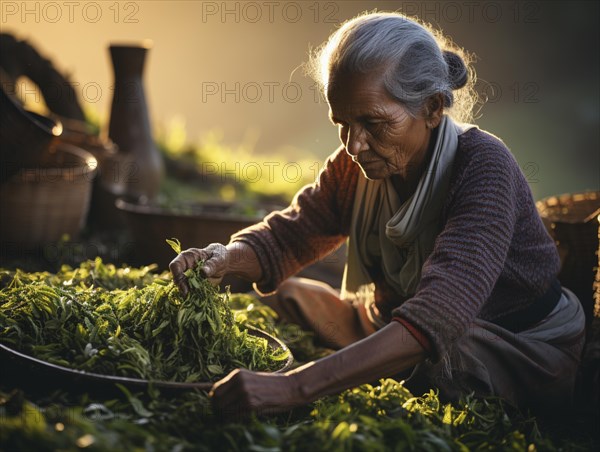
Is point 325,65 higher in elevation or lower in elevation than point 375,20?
lower

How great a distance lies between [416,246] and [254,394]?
3.40 ft

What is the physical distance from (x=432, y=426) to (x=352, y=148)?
0.97 metres

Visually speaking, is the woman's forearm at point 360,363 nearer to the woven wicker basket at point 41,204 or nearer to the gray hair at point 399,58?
the gray hair at point 399,58

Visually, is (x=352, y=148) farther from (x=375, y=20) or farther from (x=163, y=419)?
(x=163, y=419)

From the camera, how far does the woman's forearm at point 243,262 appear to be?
2.84 metres

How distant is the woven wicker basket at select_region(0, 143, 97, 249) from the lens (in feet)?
14.0

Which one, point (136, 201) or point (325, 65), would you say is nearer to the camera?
point (325, 65)

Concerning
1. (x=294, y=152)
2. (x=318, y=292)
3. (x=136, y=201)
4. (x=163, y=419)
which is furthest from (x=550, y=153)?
(x=163, y=419)

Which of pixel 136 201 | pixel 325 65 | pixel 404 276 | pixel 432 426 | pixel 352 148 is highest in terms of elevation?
pixel 325 65

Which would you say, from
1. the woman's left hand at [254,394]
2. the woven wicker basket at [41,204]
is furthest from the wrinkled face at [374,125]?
the woven wicker basket at [41,204]

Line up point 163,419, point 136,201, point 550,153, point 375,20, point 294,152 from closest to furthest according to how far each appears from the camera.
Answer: point 163,419 < point 375,20 < point 136,201 < point 294,152 < point 550,153

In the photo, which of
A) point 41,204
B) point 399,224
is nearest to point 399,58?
point 399,224

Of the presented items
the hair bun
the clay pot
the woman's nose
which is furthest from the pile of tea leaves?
the clay pot

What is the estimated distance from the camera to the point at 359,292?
10.2ft
